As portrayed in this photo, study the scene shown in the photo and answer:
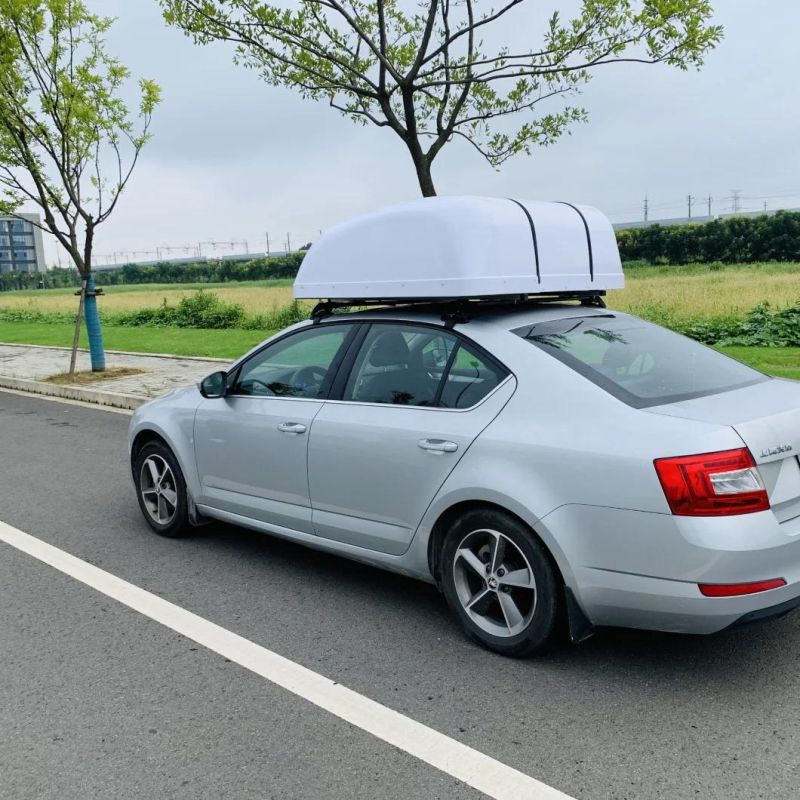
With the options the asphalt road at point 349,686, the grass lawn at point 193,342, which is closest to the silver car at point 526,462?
the asphalt road at point 349,686

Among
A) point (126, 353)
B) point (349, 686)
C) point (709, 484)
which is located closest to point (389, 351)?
point (349, 686)

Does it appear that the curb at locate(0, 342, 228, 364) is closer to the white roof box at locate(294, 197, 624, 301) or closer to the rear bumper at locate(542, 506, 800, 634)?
the white roof box at locate(294, 197, 624, 301)

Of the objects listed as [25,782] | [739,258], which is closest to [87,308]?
[25,782]

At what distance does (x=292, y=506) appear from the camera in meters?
4.54

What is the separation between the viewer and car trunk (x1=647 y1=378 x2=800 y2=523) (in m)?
3.19

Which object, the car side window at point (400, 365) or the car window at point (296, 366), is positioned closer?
the car side window at point (400, 365)

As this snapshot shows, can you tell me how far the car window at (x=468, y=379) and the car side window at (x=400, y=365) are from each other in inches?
2.3

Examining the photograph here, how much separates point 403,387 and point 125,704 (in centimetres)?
181

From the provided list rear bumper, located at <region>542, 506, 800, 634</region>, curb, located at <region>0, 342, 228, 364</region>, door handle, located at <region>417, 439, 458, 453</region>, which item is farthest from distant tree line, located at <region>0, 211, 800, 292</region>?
rear bumper, located at <region>542, 506, 800, 634</region>

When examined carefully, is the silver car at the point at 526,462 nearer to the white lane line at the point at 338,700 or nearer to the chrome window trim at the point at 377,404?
the chrome window trim at the point at 377,404

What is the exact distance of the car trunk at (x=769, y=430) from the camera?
3.19 metres

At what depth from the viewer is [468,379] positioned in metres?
3.88

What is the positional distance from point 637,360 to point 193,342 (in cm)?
1693

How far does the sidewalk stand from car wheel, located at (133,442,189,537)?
5905 mm
